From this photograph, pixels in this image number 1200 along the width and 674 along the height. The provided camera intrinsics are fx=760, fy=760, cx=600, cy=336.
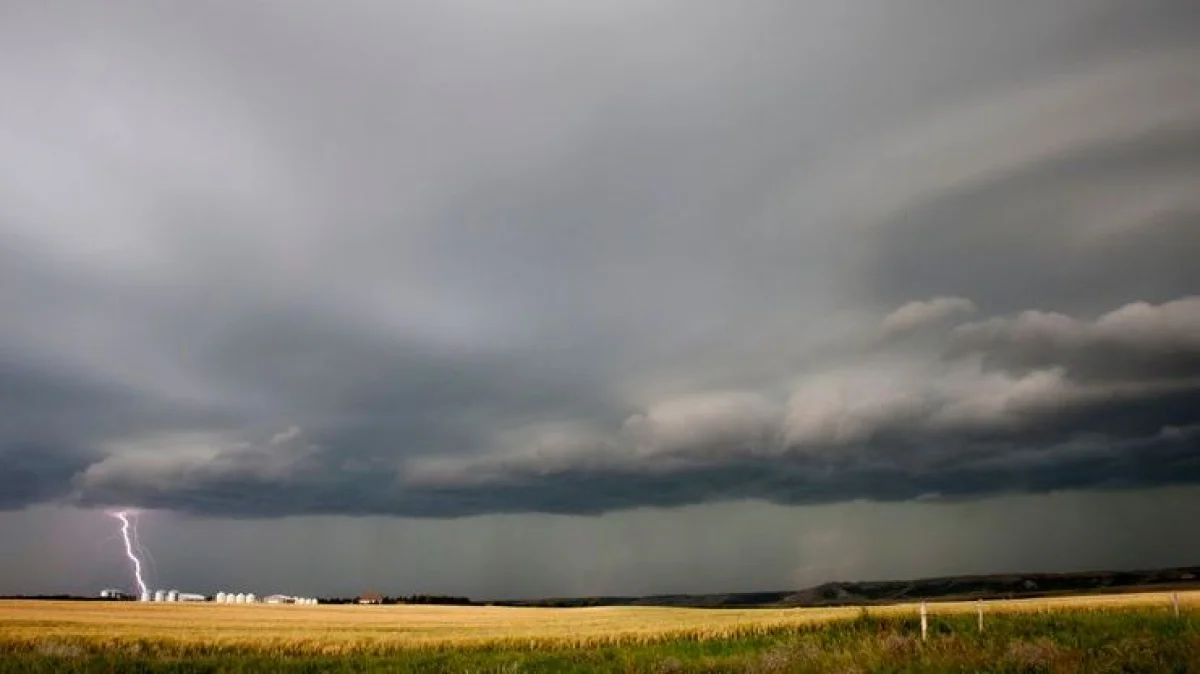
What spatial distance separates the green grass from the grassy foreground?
0.22 ft

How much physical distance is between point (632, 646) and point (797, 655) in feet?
65.2

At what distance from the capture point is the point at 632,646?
41.3 meters

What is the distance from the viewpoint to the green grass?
17.1m

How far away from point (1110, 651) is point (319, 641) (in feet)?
125

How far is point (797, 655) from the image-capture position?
76.4 ft

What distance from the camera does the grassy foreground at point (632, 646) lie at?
1817cm

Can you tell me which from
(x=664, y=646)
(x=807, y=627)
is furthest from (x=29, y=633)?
(x=807, y=627)

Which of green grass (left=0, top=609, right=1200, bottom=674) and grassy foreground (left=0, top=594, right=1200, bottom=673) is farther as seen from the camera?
grassy foreground (left=0, top=594, right=1200, bottom=673)

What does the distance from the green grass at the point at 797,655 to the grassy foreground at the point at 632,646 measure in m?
0.07

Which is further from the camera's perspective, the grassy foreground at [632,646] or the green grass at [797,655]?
the grassy foreground at [632,646]

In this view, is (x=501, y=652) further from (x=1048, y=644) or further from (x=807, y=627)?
(x=1048, y=644)

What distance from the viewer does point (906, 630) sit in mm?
35656

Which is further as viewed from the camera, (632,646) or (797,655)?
(632,646)

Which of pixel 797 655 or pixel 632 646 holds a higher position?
pixel 797 655
